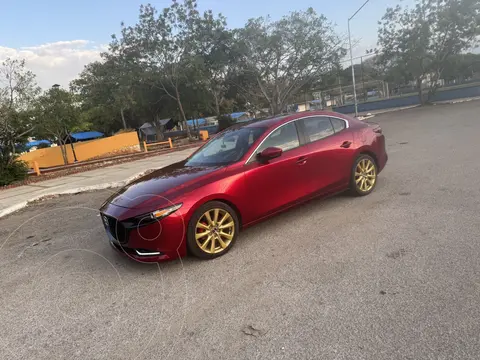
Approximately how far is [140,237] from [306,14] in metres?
29.2

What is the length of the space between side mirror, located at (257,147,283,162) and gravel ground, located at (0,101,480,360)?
1.01 m

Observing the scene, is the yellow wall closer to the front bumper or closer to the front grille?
the front grille

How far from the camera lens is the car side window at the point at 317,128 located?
5128 millimetres

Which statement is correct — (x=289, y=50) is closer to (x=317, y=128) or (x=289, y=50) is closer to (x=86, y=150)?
(x=86, y=150)

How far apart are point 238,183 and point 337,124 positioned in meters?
2.29

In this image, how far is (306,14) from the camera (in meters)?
28.5

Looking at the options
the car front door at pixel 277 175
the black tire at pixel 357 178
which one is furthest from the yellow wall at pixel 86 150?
the black tire at pixel 357 178

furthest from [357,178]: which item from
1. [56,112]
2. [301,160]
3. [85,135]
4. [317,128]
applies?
[85,135]

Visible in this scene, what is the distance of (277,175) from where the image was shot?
4.54 m

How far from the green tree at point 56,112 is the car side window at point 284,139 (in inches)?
639

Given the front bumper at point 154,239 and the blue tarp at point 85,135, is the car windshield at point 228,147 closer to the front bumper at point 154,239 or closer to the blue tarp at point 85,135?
the front bumper at point 154,239

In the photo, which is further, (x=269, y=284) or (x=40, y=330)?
(x=269, y=284)

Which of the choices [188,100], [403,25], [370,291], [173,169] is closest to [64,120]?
[188,100]

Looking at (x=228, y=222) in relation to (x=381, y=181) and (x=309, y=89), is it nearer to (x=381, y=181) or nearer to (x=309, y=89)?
(x=381, y=181)
